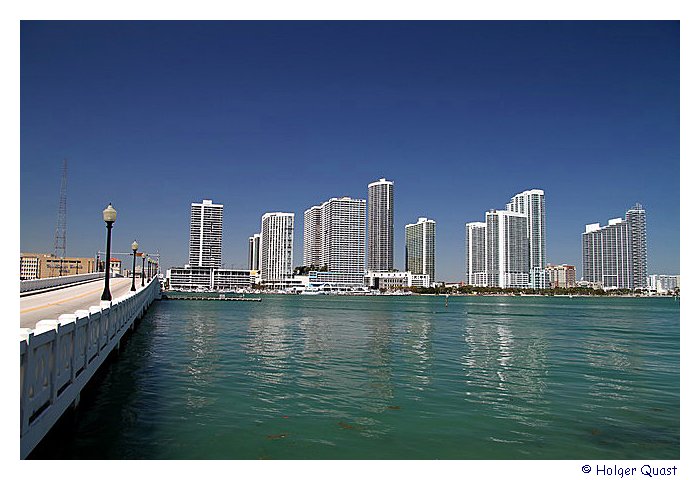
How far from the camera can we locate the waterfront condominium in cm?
15412

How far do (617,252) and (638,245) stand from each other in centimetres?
737

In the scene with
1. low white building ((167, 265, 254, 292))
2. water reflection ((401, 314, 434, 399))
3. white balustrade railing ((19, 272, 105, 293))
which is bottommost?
low white building ((167, 265, 254, 292))

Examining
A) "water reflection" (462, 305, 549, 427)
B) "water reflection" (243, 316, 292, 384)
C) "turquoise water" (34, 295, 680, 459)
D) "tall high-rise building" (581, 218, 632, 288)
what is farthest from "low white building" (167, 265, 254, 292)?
"turquoise water" (34, 295, 680, 459)

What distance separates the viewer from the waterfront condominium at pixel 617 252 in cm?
15412

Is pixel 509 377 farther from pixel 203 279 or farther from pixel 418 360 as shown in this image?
pixel 203 279

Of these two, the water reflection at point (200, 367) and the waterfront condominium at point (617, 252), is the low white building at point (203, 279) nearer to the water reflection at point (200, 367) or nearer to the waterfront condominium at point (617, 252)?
the waterfront condominium at point (617, 252)

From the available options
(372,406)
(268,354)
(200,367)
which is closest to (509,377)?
(372,406)

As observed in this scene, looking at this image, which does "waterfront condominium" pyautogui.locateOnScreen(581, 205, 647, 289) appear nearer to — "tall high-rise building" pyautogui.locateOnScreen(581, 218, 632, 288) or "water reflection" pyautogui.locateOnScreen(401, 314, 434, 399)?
"tall high-rise building" pyautogui.locateOnScreen(581, 218, 632, 288)

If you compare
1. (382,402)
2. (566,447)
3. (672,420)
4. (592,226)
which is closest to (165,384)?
(382,402)

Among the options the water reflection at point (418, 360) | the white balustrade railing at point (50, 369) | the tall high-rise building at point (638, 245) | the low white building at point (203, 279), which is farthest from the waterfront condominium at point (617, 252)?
the white balustrade railing at point (50, 369)

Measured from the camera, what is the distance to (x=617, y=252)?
169 m

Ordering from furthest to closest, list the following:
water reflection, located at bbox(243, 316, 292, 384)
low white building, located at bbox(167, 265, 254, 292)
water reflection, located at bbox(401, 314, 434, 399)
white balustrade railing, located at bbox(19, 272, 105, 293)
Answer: low white building, located at bbox(167, 265, 254, 292)
white balustrade railing, located at bbox(19, 272, 105, 293)
water reflection, located at bbox(243, 316, 292, 384)
water reflection, located at bbox(401, 314, 434, 399)

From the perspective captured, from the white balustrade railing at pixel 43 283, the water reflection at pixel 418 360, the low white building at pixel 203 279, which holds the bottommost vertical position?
the low white building at pixel 203 279
